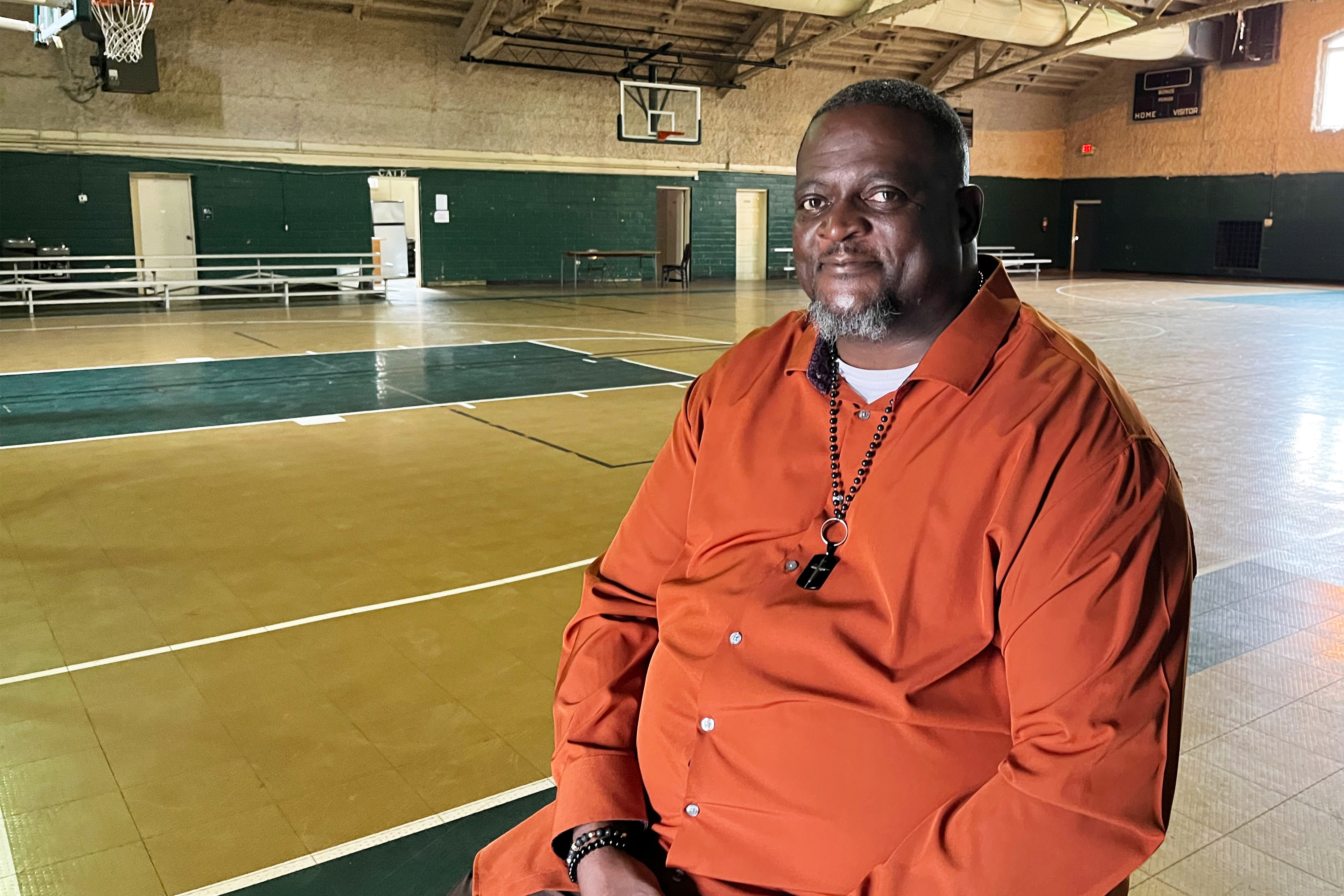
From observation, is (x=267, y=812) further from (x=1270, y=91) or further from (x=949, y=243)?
(x=1270, y=91)

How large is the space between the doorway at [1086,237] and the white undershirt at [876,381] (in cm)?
2750

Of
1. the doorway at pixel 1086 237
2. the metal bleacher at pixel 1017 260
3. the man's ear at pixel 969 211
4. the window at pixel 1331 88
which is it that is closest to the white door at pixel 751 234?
the metal bleacher at pixel 1017 260

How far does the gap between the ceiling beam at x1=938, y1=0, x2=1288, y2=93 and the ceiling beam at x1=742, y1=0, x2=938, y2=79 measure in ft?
10.7

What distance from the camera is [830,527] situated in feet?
4.74

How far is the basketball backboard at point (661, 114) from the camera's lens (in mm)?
20453

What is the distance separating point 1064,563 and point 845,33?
19.7 meters

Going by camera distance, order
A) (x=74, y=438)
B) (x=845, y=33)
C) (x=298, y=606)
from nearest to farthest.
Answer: (x=298, y=606)
(x=74, y=438)
(x=845, y=33)

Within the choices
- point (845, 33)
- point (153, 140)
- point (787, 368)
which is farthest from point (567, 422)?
point (845, 33)

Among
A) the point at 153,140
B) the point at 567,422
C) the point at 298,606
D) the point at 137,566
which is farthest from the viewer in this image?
the point at 153,140

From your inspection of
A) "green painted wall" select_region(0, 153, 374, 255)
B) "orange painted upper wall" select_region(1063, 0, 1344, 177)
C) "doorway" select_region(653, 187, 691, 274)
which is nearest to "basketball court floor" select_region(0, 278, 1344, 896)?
"green painted wall" select_region(0, 153, 374, 255)

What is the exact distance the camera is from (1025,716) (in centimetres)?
126

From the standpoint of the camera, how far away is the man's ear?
1.51 m

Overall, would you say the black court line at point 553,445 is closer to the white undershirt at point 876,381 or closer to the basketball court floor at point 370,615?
the basketball court floor at point 370,615

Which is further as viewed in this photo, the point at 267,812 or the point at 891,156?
the point at 267,812
